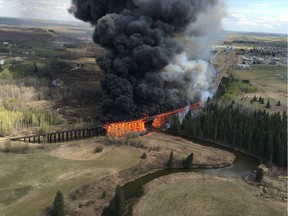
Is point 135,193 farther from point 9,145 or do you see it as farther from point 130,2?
point 130,2

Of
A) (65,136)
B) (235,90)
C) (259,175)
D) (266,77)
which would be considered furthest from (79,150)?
(266,77)

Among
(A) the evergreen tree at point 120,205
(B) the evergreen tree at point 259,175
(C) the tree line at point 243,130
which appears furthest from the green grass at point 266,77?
(A) the evergreen tree at point 120,205

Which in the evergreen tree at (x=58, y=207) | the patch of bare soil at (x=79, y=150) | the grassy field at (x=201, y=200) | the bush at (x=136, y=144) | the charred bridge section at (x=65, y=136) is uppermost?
the evergreen tree at (x=58, y=207)

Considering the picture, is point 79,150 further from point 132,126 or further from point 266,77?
point 266,77

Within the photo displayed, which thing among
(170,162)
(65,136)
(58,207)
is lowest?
(65,136)

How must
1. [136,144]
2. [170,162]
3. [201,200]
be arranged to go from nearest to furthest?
[201,200] → [170,162] → [136,144]

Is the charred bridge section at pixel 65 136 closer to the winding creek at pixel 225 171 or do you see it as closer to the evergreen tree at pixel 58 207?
the winding creek at pixel 225 171
